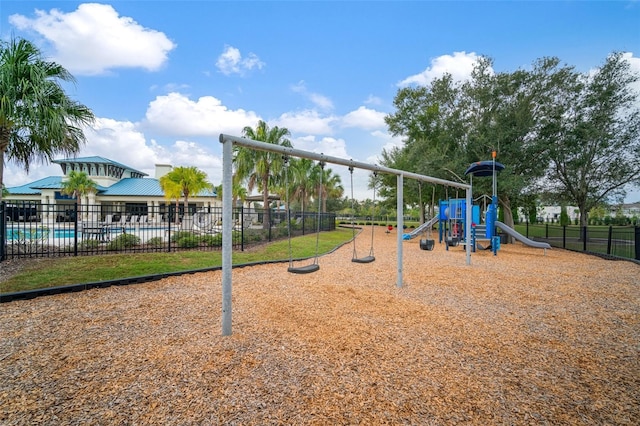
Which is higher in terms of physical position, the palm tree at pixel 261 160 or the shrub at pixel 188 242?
the palm tree at pixel 261 160

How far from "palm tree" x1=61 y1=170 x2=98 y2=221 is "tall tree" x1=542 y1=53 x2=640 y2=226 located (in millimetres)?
32772

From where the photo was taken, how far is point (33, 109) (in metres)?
5.92

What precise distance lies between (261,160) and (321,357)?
1612cm

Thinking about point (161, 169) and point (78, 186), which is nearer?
point (78, 186)

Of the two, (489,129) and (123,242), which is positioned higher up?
(489,129)

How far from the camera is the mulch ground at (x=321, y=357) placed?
2135mm

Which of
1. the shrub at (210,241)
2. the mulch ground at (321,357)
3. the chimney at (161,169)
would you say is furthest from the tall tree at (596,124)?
the chimney at (161,169)

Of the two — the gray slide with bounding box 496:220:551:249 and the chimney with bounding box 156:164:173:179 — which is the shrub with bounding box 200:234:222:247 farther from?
the chimney with bounding box 156:164:173:179

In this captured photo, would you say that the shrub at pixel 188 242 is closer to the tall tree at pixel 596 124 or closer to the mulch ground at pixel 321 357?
the mulch ground at pixel 321 357

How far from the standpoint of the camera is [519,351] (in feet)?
10.2

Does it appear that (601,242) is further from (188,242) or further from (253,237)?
(188,242)

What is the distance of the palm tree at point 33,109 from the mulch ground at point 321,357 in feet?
12.3

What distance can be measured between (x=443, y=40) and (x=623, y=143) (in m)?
10.5

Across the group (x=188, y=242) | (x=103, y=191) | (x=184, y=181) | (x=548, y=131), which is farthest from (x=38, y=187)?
(x=548, y=131)
